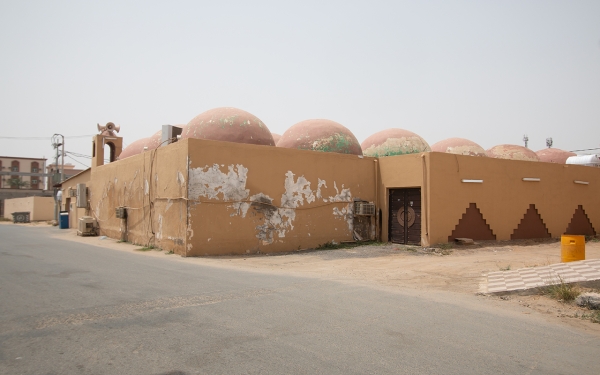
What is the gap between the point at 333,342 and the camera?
14.5 feet

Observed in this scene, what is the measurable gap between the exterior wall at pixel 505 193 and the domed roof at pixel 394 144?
336 cm

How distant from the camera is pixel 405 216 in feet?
48.0

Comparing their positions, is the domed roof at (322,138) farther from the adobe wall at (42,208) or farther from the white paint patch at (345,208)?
the adobe wall at (42,208)

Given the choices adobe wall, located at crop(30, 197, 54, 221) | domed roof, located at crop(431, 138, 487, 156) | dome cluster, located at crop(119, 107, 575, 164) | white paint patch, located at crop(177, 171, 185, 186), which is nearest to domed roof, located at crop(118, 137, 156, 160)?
dome cluster, located at crop(119, 107, 575, 164)

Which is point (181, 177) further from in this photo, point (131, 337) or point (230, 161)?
point (131, 337)

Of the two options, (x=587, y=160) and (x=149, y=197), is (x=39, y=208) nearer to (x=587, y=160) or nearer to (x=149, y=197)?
(x=149, y=197)

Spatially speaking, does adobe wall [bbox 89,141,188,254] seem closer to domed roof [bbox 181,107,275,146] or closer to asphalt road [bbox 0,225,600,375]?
domed roof [bbox 181,107,275,146]

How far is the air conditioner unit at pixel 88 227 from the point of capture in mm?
19281

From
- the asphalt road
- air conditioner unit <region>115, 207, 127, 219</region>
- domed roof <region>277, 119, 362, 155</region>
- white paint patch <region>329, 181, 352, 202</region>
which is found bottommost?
the asphalt road

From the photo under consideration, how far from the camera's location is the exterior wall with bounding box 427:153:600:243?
45.9ft

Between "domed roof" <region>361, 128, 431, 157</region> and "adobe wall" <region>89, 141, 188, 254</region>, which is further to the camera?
"domed roof" <region>361, 128, 431, 157</region>

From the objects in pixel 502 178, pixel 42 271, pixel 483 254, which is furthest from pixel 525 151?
pixel 42 271

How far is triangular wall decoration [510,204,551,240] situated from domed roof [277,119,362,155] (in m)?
6.34

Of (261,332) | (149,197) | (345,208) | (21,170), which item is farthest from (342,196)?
(21,170)
